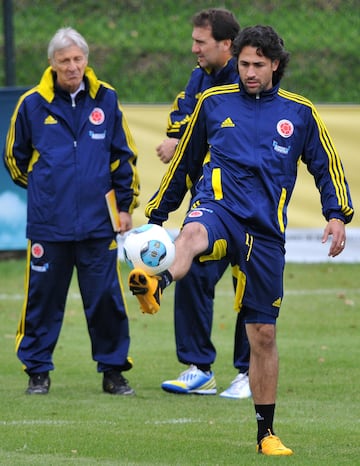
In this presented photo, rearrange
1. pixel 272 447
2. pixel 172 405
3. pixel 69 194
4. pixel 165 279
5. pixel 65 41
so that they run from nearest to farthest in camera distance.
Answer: pixel 165 279 < pixel 272 447 < pixel 172 405 < pixel 65 41 < pixel 69 194

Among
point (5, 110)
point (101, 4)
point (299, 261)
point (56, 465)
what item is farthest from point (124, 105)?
point (56, 465)

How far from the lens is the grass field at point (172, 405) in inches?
249

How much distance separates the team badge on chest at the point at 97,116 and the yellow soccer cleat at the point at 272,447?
269 centimetres

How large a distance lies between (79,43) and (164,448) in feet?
9.31

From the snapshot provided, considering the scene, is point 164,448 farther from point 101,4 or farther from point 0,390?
point 101,4

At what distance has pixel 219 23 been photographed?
26.6 feet

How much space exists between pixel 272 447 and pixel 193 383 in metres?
2.15

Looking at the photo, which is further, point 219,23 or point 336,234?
point 219,23

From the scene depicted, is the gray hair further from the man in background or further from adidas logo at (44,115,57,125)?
the man in background

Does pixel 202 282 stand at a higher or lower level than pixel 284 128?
lower

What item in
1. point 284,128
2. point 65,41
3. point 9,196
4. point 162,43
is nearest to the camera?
point 284,128

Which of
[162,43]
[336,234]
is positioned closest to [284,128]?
[336,234]

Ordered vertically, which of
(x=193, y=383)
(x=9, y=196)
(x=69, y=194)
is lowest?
(x=9, y=196)

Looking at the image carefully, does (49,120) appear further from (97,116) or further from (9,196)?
(9,196)
